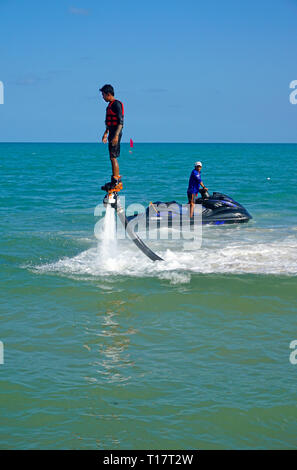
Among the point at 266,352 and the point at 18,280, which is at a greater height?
the point at 18,280

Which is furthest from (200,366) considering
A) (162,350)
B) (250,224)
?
(250,224)

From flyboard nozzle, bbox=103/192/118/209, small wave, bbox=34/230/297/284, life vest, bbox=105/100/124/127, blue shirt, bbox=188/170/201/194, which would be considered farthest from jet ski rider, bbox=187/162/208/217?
life vest, bbox=105/100/124/127

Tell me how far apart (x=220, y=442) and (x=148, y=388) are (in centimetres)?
138

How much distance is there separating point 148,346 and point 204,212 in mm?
11745

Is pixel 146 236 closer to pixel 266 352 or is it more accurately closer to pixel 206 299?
pixel 206 299

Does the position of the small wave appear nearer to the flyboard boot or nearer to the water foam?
the water foam

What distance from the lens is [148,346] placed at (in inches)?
344

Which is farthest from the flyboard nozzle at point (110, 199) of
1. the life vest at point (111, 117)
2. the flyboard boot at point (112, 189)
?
the life vest at point (111, 117)

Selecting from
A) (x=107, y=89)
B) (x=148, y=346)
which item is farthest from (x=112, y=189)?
(x=148, y=346)

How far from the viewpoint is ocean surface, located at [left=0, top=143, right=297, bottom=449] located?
655 cm

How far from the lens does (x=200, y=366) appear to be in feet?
26.2

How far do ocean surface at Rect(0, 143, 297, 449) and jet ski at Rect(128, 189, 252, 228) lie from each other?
2604 millimetres

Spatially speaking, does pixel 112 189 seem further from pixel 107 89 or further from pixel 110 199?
pixel 107 89

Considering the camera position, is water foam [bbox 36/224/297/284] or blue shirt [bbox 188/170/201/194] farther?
blue shirt [bbox 188/170/201/194]
